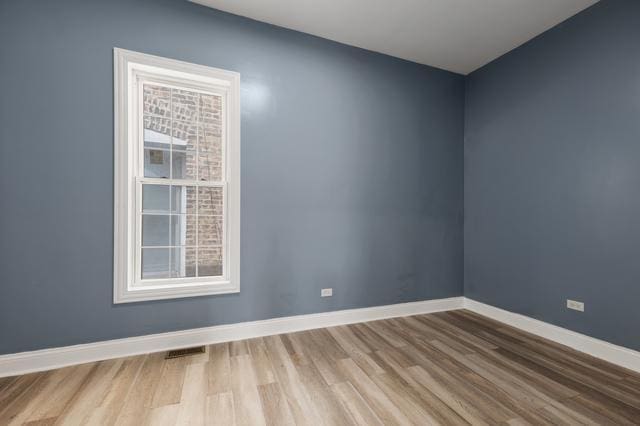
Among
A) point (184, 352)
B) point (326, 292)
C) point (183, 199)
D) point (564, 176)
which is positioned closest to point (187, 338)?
point (184, 352)

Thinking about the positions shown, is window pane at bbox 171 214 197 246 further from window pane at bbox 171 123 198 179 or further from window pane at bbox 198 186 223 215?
window pane at bbox 171 123 198 179

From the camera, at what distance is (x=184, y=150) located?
8.45ft

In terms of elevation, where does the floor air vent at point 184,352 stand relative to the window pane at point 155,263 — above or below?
below

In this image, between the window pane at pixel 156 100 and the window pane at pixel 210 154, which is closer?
the window pane at pixel 156 100

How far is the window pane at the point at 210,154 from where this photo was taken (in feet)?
8.71

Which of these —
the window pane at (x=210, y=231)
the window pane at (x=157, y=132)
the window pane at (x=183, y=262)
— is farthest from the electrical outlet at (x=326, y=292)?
the window pane at (x=157, y=132)

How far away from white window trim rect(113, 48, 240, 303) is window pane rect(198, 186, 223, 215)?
156 mm

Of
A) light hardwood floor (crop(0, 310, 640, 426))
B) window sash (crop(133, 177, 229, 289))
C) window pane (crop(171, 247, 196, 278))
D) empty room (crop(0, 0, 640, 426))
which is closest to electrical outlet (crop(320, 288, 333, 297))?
empty room (crop(0, 0, 640, 426))

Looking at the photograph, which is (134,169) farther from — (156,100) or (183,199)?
(156,100)

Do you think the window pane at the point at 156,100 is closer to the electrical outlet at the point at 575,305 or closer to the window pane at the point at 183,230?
the window pane at the point at 183,230

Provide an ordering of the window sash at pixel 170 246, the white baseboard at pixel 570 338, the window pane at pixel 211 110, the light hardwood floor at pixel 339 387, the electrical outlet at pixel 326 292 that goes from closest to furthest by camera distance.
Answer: the light hardwood floor at pixel 339 387, the white baseboard at pixel 570 338, the window sash at pixel 170 246, the window pane at pixel 211 110, the electrical outlet at pixel 326 292

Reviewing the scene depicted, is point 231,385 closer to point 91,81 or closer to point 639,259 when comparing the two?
point 91,81

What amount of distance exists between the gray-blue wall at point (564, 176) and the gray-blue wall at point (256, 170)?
0.42 m

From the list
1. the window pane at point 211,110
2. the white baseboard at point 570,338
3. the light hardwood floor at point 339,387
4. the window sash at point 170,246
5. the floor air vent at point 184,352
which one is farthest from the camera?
the window pane at point 211,110
